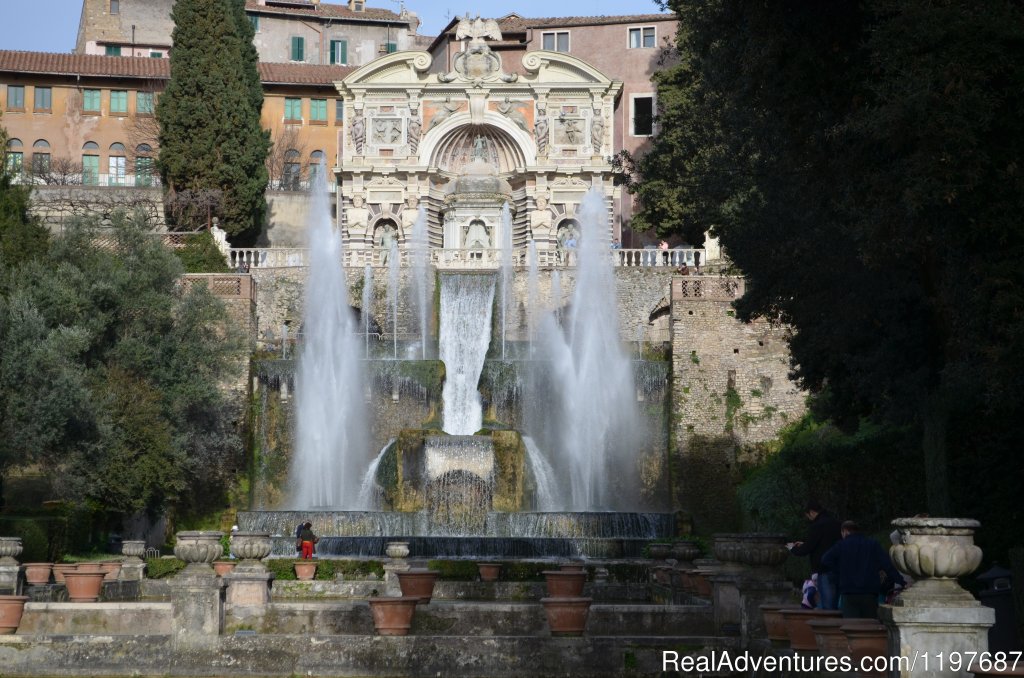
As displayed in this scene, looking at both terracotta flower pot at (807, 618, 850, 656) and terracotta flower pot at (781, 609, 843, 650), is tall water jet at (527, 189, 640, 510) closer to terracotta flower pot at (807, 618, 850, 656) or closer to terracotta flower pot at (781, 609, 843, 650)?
terracotta flower pot at (781, 609, 843, 650)

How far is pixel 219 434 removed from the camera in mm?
39156

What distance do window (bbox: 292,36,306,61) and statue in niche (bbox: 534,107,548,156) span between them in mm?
19204

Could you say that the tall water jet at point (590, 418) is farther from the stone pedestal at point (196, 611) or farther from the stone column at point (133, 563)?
the stone pedestal at point (196, 611)

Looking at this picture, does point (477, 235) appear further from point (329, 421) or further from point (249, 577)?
point (249, 577)

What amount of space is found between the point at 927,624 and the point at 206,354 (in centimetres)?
2951

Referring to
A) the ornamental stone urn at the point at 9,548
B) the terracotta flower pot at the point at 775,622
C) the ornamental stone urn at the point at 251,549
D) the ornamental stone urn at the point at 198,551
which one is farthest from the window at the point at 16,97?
the terracotta flower pot at the point at 775,622

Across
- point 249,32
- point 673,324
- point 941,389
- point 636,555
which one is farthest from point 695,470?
point 249,32

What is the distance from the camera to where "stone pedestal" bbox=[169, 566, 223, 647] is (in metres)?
16.1

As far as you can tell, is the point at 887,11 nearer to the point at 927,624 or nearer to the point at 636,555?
the point at 927,624

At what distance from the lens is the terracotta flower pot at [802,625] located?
12.8 m

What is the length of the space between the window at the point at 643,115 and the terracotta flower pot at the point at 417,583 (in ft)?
135

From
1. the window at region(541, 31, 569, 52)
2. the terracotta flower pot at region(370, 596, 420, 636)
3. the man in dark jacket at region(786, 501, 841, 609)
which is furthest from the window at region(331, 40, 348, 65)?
the man in dark jacket at region(786, 501, 841, 609)

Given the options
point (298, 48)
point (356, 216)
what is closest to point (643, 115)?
point (356, 216)

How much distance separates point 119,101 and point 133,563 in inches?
1519
